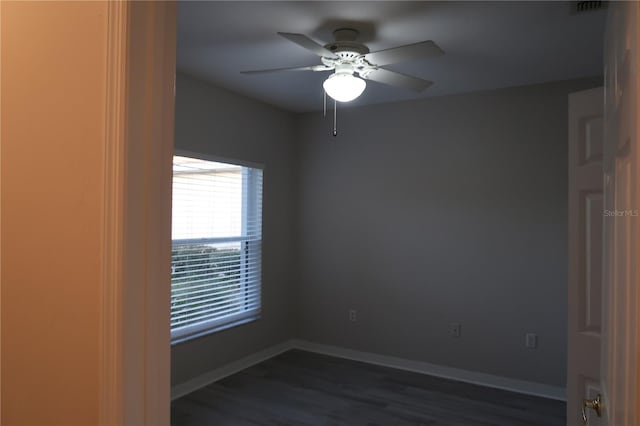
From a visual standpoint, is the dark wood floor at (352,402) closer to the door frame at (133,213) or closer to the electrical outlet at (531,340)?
the electrical outlet at (531,340)

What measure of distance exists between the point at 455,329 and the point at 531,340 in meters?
0.64

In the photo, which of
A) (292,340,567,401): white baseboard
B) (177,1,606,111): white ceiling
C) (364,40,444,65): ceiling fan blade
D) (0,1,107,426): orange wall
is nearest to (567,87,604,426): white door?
(364,40,444,65): ceiling fan blade

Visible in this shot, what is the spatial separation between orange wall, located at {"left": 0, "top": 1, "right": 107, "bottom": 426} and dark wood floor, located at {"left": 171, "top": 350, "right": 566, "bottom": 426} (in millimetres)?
2523

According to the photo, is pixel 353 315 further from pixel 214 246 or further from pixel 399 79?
pixel 399 79

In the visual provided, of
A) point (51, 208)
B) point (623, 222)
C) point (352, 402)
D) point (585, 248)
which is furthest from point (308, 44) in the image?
point (352, 402)

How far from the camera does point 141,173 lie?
2.89 feet

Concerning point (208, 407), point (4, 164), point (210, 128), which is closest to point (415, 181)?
point (210, 128)

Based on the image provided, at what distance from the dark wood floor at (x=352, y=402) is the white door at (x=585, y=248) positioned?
178 centimetres

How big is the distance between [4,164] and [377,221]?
3.80m

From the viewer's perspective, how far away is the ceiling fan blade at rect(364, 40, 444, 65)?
2402 millimetres

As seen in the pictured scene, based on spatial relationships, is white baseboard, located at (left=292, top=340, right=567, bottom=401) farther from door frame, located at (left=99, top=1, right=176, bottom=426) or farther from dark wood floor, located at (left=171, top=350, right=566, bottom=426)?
door frame, located at (left=99, top=1, right=176, bottom=426)

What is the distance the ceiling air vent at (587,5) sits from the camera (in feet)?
7.63

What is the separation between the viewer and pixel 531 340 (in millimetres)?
3912

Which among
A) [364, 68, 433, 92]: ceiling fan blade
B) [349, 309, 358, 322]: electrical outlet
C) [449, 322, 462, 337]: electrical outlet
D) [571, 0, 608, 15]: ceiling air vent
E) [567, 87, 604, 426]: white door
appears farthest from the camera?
[349, 309, 358, 322]: electrical outlet
